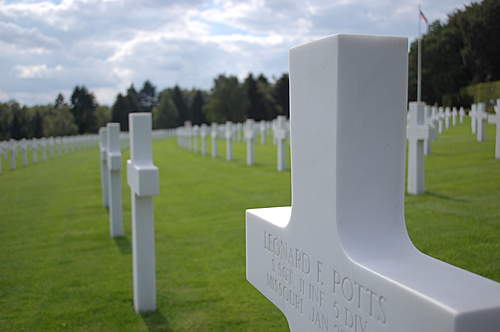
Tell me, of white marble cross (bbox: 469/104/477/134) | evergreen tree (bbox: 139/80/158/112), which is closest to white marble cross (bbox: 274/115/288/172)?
white marble cross (bbox: 469/104/477/134)

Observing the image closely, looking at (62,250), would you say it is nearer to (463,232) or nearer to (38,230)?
(38,230)

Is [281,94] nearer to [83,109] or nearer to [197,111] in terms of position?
[197,111]

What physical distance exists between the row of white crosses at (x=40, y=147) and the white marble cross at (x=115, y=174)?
48.0 ft

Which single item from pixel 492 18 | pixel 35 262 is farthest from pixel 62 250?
pixel 492 18

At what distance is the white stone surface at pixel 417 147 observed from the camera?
688cm

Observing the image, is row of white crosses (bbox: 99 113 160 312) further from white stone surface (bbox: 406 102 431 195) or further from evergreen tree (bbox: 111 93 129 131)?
evergreen tree (bbox: 111 93 129 131)

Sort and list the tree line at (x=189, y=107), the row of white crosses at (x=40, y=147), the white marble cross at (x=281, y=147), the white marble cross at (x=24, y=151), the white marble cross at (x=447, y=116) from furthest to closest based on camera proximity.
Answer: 1. the tree line at (x=189, y=107)
2. the white marble cross at (x=24, y=151)
3. the row of white crosses at (x=40, y=147)
4. the white marble cross at (x=281, y=147)
5. the white marble cross at (x=447, y=116)

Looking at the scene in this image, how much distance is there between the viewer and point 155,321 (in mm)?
3836

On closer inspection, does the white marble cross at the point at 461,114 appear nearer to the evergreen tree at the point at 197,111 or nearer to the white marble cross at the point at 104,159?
the white marble cross at the point at 104,159

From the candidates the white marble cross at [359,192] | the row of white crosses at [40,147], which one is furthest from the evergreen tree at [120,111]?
the white marble cross at [359,192]

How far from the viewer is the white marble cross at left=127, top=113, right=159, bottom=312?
392cm

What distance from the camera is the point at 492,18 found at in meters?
3.17

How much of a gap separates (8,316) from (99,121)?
59.7 metres

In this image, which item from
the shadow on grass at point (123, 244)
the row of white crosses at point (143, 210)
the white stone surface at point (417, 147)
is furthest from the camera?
the white stone surface at point (417, 147)
